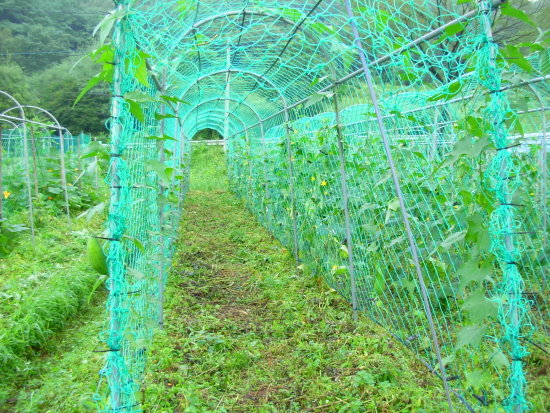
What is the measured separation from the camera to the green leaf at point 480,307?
1.49 m

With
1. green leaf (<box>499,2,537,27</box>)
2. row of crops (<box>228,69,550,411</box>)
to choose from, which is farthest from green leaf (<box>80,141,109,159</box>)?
green leaf (<box>499,2,537,27</box>)

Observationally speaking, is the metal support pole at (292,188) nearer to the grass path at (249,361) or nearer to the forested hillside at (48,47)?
the grass path at (249,361)

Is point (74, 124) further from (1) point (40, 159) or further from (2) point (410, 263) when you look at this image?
(2) point (410, 263)

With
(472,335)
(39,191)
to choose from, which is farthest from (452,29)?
(39,191)

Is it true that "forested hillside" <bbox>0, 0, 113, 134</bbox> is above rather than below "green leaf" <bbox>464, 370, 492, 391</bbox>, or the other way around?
above

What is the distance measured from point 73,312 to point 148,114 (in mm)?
2082

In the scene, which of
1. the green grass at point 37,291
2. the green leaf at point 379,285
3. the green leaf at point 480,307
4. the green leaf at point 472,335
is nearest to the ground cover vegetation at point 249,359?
the green grass at point 37,291

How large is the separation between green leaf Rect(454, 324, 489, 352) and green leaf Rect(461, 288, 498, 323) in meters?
0.05

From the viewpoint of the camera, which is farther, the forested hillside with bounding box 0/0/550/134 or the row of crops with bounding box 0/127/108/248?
the forested hillside with bounding box 0/0/550/134

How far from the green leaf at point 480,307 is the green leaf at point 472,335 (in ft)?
0.18

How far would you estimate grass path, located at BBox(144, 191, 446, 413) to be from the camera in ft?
7.91

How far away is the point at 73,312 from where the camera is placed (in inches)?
147

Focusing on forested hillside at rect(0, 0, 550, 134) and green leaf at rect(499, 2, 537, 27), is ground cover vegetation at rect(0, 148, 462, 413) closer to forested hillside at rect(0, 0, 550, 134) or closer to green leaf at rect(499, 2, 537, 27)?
green leaf at rect(499, 2, 537, 27)

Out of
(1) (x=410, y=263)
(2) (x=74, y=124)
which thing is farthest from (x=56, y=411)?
(2) (x=74, y=124)
